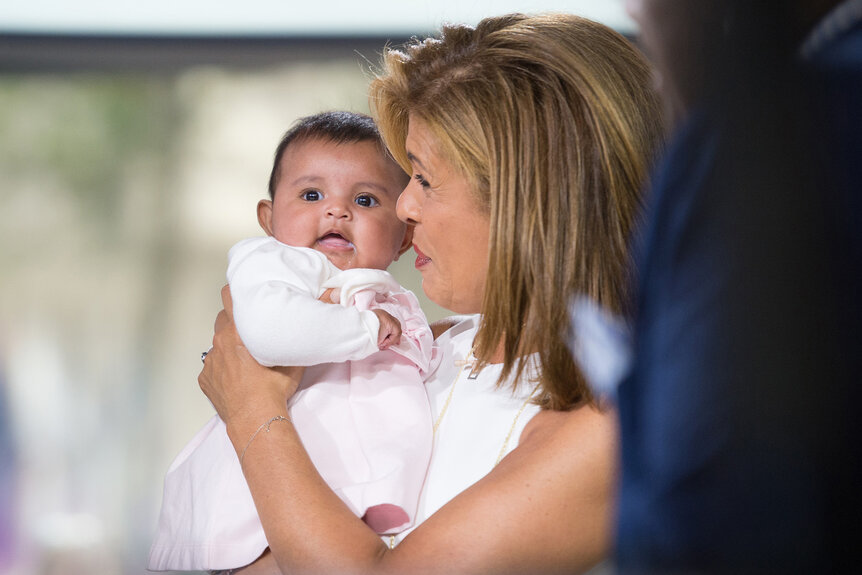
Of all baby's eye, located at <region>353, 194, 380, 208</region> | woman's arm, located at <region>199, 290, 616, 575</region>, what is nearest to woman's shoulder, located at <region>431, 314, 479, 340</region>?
baby's eye, located at <region>353, 194, 380, 208</region>

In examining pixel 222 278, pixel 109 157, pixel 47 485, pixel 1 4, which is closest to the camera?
pixel 1 4

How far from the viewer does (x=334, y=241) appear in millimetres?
1128

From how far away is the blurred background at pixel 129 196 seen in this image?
136 cm

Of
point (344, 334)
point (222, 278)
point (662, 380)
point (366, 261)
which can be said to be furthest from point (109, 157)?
point (662, 380)

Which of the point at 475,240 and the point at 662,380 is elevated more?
the point at 475,240

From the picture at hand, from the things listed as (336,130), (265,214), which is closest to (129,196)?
(265,214)

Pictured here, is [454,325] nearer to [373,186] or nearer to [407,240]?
[407,240]

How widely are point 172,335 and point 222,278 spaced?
0.16 metres

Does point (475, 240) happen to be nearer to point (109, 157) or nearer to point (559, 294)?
point (559, 294)

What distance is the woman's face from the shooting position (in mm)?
953

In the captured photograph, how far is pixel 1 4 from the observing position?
1130 millimetres

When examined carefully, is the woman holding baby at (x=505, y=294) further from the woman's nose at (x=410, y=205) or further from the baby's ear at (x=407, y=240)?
the baby's ear at (x=407, y=240)

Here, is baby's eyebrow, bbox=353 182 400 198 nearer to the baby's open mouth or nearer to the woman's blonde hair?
the baby's open mouth

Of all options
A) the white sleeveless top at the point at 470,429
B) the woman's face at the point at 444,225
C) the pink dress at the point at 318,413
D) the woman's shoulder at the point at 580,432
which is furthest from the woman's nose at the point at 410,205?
the woman's shoulder at the point at 580,432
